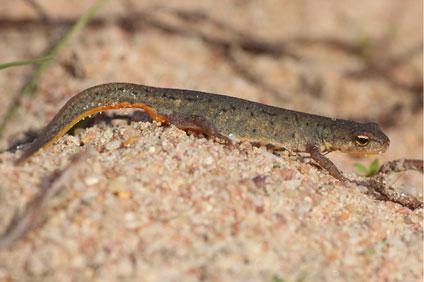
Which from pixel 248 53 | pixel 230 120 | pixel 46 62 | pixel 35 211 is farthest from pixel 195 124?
pixel 248 53

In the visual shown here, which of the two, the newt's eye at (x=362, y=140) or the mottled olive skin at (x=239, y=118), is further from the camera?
the newt's eye at (x=362, y=140)

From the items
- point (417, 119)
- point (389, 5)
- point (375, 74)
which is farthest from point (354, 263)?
point (389, 5)

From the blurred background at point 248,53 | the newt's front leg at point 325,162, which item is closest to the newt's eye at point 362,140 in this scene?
the newt's front leg at point 325,162

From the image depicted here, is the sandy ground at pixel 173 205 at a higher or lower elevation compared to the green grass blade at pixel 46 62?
lower

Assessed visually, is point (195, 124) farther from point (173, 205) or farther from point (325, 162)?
point (173, 205)

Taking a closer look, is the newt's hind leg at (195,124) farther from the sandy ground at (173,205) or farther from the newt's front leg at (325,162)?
the newt's front leg at (325,162)

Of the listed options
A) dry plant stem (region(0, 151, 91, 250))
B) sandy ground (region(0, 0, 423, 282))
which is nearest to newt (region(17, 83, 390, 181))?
sandy ground (region(0, 0, 423, 282))

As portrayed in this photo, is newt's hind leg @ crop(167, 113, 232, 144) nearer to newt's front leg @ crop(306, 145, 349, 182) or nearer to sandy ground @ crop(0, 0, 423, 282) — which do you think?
sandy ground @ crop(0, 0, 423, 282)
